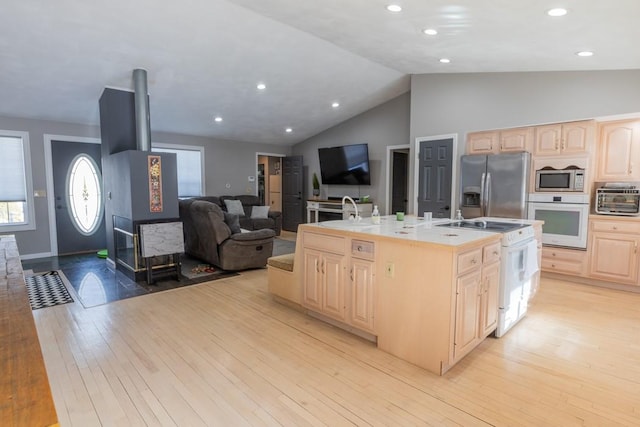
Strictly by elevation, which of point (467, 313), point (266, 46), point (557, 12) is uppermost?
point (266, 46)

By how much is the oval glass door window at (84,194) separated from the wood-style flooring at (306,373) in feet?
11.3

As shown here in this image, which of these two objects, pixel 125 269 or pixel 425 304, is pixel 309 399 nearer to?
pixel 425 304

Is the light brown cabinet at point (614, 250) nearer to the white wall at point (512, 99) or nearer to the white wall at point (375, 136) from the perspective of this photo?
the white wall at point (512, 99)

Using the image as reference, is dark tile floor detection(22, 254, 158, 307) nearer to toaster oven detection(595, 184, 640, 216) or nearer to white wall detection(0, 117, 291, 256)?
white wall detection(0, 117, 291, 256)

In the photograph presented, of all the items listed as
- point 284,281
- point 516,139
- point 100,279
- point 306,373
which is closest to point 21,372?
point 306,373

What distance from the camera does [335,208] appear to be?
7.84 metres

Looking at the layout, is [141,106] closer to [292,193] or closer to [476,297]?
[476,297]

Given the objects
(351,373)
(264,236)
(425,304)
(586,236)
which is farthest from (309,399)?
(586,236)

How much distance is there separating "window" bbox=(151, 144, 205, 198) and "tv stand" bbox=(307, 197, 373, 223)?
2.63 meters

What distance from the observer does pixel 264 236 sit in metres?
5.25

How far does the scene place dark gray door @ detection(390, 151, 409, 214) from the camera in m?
7.55

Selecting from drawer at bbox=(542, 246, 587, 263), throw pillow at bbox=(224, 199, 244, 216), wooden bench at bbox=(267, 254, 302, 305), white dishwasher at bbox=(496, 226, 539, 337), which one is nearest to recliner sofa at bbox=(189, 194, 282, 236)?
throw pillow at bbox=(224, 199, 244, 216)

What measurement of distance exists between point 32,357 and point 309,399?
5.20ft

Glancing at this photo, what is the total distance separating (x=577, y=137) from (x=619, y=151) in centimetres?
47
